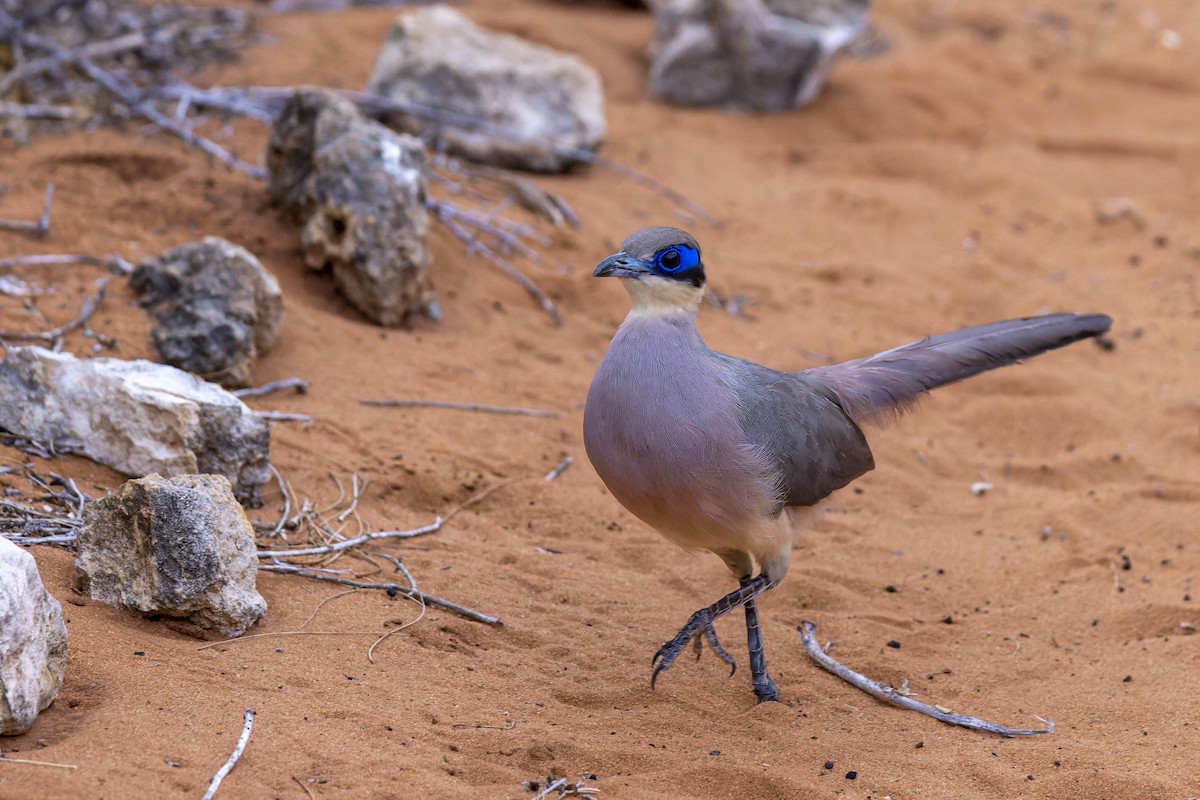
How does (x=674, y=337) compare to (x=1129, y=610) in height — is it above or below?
above

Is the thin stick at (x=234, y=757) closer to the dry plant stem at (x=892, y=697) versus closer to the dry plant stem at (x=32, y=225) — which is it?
the dry plant stem at (x=892, y=697)

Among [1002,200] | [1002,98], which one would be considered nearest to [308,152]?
[1002,200]

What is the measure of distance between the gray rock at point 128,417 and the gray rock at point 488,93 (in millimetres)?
4256

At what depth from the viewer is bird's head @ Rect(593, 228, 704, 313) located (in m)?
4.29

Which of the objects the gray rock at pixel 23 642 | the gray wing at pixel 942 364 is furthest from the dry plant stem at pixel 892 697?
the gray rock at pixel 23 642

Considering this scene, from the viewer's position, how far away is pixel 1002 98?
1195 cm

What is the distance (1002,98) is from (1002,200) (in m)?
2.20

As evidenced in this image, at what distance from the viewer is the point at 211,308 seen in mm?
5863

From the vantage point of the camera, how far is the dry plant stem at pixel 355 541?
4.74 metres

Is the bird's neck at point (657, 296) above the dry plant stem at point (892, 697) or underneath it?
above

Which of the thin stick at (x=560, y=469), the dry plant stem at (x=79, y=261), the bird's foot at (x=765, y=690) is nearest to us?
the bird's foot at (x=765, y=690)

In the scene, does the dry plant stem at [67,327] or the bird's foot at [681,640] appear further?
the dry plant stem at [67,327]

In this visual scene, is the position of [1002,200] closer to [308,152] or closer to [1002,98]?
[1002,98]

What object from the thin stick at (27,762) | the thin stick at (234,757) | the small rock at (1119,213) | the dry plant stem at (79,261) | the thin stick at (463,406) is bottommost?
the thin stick at (463,406)
